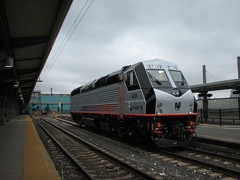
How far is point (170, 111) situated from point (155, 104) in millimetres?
696

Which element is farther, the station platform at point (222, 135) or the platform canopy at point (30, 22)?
the station platform at point (222, 135)

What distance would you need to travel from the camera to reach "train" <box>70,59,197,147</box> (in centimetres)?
1120

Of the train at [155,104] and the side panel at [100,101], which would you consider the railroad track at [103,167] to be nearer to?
the train at [155,104]

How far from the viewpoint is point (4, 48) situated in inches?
572

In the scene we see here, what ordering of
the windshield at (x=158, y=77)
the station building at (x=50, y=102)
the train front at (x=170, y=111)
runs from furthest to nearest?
1. the station building at (x=50, y=102)
2. the windshield at (x=158, y=77)
3. the train front at (x=170, y=111)

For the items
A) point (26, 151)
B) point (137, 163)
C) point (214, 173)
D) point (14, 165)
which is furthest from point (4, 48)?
point (214, 173)

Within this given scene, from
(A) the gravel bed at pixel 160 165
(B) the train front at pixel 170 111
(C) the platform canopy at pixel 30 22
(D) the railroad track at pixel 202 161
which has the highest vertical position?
(C) the platform canopy at pixel 30 22

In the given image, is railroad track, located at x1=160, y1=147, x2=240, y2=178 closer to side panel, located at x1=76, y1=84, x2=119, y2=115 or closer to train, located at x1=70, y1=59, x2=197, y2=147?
A: train, located at x1=70, y1=59, x2=197, y2=147

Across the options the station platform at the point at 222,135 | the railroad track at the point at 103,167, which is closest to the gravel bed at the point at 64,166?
the railroad track at the point at 103,167

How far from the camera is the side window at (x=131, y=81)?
40.2ft

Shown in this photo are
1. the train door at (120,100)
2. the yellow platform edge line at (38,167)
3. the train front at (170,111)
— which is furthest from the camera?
the train door at (120,100)

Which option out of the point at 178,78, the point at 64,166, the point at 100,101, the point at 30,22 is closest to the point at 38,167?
the point at 64,166

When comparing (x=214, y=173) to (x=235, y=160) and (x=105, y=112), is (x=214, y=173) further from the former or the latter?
(x=105, y=112)

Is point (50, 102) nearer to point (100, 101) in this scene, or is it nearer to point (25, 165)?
point (100, 101)
